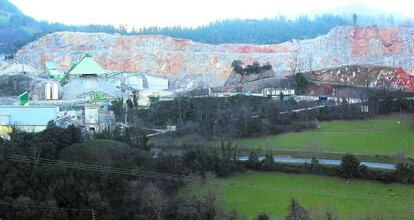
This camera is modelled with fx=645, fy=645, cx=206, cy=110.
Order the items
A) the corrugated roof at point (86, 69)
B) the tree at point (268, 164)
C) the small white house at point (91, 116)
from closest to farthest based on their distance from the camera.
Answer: the tree at point (268, 164), the small white house at point (91, 116), the corrugated roof at point (86, 69)

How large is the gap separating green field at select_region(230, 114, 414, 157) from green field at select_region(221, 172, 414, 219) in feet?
13.6

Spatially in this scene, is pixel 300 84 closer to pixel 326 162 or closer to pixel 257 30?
pixel 326 162

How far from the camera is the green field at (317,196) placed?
1827cm

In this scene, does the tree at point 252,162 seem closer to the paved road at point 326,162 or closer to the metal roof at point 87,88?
the paved road at point 326,162

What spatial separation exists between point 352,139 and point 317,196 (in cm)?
844

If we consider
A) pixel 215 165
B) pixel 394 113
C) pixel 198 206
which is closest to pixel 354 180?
pixel 215 165

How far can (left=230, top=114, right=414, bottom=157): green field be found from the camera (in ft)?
86.1

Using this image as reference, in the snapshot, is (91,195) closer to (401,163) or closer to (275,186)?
(275,186)

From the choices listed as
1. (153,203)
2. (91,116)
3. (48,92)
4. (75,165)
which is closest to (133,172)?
(75,165)

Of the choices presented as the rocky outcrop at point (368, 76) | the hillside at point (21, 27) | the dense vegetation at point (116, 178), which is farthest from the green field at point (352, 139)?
the hillside at point (21, 27)

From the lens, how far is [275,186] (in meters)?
21.5

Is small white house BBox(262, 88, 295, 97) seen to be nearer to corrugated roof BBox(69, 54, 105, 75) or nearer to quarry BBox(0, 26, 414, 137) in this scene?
quarry BBox(0, 26, 414, 137)

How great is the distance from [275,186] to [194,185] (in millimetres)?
3025

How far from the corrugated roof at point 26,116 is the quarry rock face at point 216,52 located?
2448 centimetres
